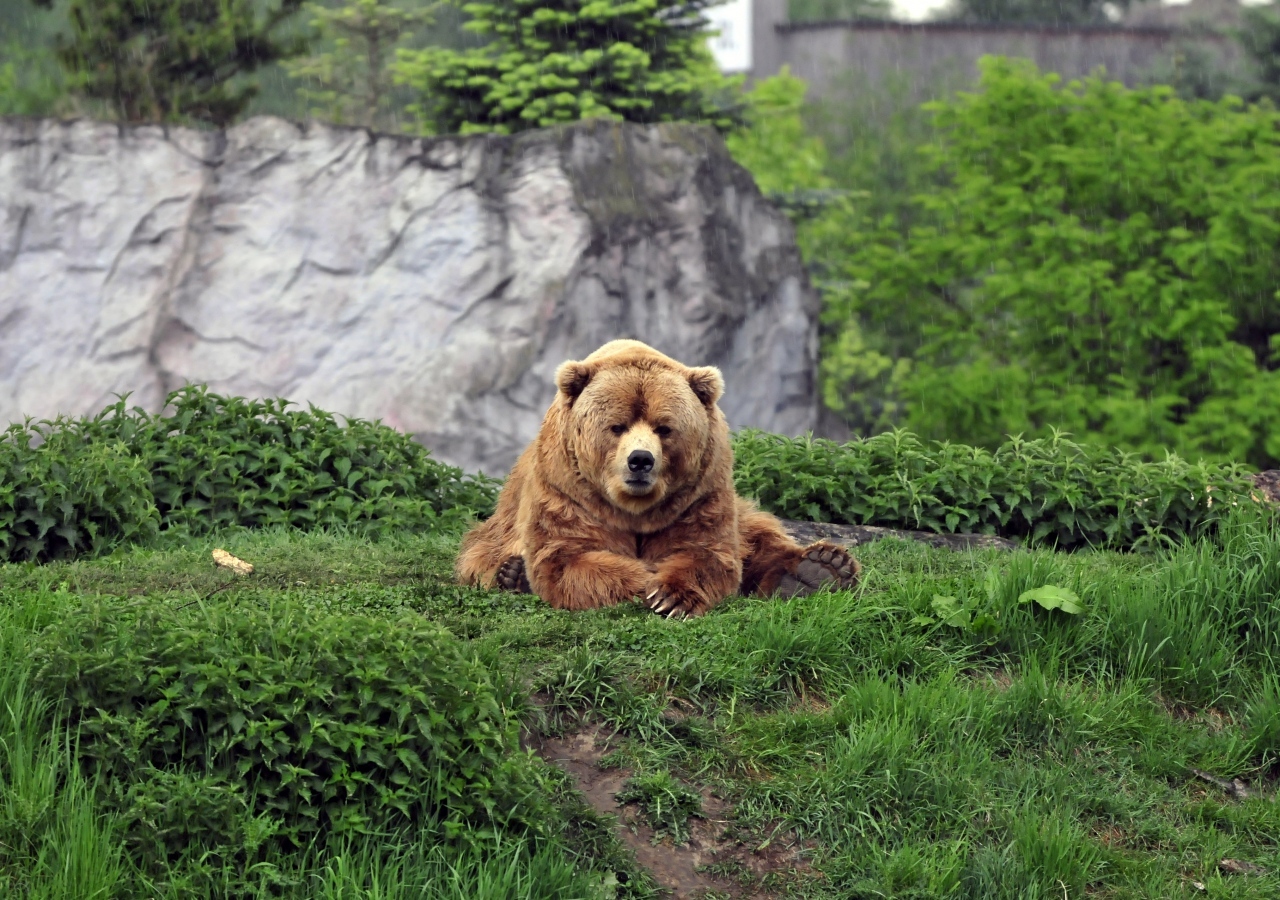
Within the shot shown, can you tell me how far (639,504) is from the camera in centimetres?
498

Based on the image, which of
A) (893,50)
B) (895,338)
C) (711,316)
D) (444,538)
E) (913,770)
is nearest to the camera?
(913,770)

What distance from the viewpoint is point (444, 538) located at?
22.3 ft

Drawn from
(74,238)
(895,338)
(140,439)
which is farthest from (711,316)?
(895,338)

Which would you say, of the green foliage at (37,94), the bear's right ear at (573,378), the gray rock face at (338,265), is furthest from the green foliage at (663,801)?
the green foliage at (37,94)

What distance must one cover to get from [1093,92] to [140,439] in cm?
977

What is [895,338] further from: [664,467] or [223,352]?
[664,467]

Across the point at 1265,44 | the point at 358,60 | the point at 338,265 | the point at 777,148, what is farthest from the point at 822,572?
the point at 1265,44

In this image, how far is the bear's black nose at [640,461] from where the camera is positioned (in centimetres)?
475

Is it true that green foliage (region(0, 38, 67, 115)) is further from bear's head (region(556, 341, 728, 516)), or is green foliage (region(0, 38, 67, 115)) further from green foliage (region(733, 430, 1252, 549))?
Answer: bear's head (region(556, 341, 728, 516))

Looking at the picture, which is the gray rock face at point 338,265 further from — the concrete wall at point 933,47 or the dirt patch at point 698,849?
the concrete wall at point 933,47

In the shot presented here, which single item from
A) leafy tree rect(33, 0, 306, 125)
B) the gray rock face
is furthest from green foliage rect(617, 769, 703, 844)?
leafy tree rect(33, 0, 306, 125)

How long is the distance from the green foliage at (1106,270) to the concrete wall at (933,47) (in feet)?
41.6

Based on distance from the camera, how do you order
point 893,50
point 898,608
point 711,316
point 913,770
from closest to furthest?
point 913,770
point 898,608
point 711,316
point 893,50

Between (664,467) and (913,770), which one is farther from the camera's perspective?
Answer: (664,467)
